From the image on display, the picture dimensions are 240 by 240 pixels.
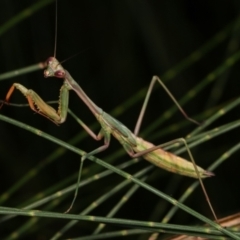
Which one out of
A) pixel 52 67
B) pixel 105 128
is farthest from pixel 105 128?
pixel 52 67

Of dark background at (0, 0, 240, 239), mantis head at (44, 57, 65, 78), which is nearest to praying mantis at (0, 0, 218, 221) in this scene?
mantis head at (44, 57, 65, 78)

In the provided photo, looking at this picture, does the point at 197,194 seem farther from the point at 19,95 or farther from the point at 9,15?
the point at 9,15

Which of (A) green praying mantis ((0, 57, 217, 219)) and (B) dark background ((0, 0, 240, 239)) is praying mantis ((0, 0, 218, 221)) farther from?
(B) dark background ((0, 0, 240, 239))

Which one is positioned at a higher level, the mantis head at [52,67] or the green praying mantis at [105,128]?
the mantis head at [52,67]

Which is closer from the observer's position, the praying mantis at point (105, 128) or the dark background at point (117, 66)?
the praying mantis at point (105, 128)

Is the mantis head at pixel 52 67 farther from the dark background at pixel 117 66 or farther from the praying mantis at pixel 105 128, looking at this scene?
the dark background at pixel 117 66

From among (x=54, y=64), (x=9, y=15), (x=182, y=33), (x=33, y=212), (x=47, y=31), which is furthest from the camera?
(x=182, y=33)

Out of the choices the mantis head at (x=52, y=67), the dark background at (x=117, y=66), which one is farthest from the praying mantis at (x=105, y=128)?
the dark background at (x=117, y=66)

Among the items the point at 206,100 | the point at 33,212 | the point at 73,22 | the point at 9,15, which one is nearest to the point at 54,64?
the point at 33,212
